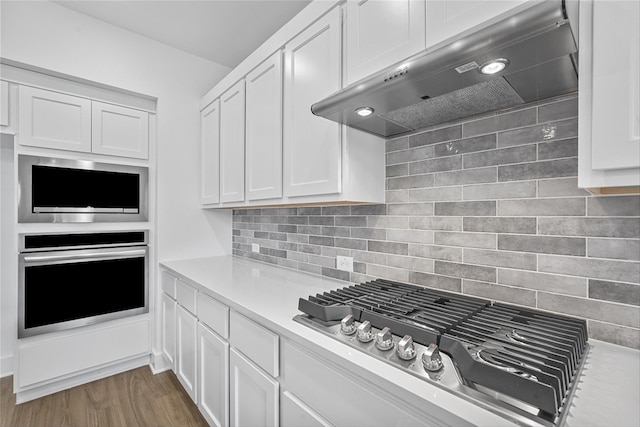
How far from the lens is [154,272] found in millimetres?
2613

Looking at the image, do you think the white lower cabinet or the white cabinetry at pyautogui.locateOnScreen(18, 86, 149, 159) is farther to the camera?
the white cabinetry at pyautogui.locateOnScreen(18, 86, 149, 159)

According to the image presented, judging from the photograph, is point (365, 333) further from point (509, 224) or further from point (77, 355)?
point (77, 355)

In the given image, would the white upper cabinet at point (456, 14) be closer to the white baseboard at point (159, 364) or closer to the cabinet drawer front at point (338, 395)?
the cabinet drawer front at point (338, 395)

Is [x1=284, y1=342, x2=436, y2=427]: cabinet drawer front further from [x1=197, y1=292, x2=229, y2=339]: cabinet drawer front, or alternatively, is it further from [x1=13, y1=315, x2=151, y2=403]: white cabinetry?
[x1=13, y1=315, x2=151, y2=403]: white cabinetry

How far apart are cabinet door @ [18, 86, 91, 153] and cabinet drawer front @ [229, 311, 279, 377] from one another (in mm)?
1884

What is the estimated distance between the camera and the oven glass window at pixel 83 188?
2.13m

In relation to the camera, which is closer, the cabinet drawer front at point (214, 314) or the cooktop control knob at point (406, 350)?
the cooktop control knob at point (406, 350)

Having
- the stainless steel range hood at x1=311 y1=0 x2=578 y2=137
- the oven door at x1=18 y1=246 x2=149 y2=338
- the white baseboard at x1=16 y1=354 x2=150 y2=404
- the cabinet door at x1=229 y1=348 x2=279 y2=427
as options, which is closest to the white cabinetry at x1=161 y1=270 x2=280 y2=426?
the cabinet door at x1=229 y1=348 x2=279 y2=427

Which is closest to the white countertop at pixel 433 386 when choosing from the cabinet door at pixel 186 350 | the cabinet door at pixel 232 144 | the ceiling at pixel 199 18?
the cabinet door at pixel 186 350

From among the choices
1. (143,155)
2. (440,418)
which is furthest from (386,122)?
(143,155)

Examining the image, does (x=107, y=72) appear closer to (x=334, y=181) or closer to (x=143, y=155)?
(x=143, y=155)

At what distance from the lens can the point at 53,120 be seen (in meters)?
2.18

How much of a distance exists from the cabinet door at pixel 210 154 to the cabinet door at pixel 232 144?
0.08 metres

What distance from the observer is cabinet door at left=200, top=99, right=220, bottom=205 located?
2.55 metres
